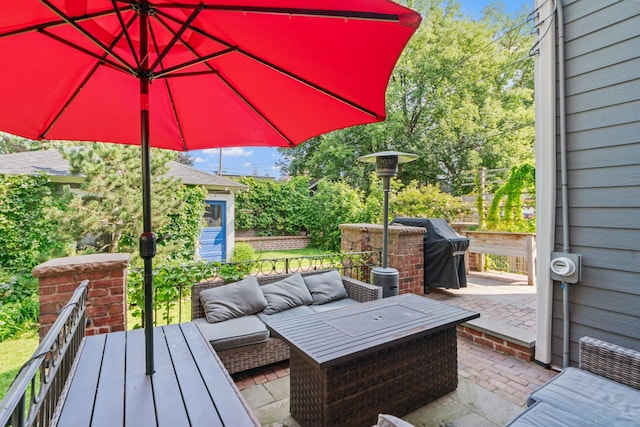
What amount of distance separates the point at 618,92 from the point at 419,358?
8.51 ft

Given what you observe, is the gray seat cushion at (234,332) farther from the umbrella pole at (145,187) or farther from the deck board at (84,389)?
the umbrella pole at (145,187)

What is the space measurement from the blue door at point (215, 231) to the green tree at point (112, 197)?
3.26 metres

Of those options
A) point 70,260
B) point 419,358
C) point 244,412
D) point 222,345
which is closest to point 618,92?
point 419,358

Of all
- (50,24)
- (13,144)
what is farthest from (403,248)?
(13,144)

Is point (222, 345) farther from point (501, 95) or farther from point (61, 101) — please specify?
point (501, 95)

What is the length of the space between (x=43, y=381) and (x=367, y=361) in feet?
5.39

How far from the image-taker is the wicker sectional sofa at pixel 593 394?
1.55 meters

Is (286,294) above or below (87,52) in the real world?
below

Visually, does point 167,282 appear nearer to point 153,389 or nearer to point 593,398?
point 153,389

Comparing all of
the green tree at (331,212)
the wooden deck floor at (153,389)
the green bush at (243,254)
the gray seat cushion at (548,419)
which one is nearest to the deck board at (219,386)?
the wooden deck floor at (153,389)

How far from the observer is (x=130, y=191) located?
604cm

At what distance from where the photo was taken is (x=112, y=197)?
19.2ft

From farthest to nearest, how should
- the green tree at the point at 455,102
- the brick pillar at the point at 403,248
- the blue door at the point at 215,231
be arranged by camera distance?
the green tree at the point at 455,102
the blue door at the point at 215,231
the brick pillar at the point at 403,248

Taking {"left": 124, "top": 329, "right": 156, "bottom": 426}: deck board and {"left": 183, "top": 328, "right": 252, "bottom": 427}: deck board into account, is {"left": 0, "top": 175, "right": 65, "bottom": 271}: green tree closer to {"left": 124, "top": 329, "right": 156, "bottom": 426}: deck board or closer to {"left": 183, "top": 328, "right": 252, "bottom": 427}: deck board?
{"left": 124, "top": 329, "right": 156, "bottom": 426}: deck board
